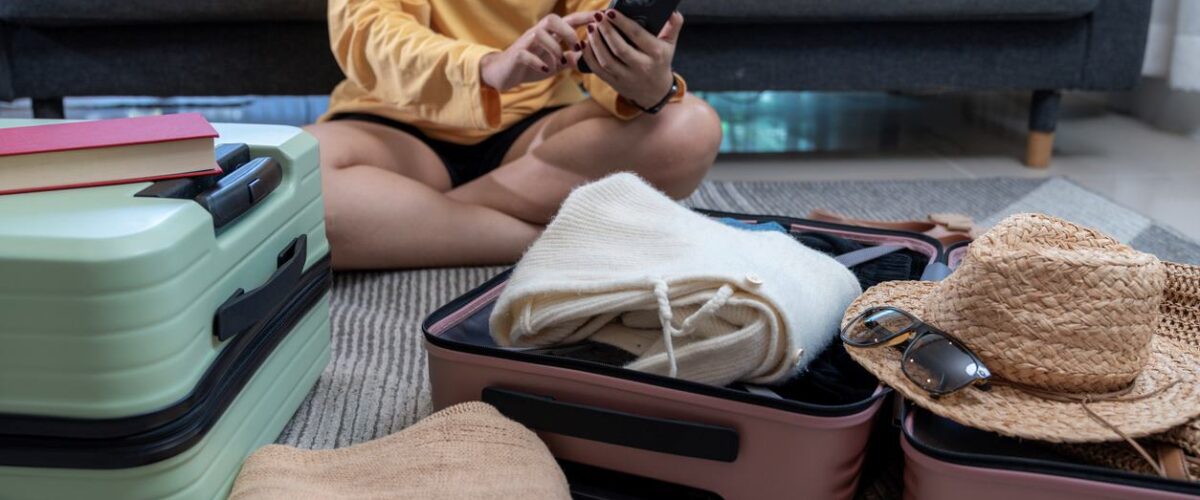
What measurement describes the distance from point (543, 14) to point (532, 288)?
1.92ft

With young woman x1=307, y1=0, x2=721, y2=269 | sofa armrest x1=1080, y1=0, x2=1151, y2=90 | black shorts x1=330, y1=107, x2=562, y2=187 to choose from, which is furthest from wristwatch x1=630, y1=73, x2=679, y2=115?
sofa armrest x1=1080, y1=0, x2=1151, y2=90

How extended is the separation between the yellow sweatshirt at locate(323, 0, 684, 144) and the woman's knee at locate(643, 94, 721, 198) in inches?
1.2

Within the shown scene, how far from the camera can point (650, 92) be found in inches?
40.6

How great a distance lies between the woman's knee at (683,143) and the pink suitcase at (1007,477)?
59cm

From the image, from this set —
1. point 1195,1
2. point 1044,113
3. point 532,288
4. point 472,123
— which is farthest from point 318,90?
point 1195,1

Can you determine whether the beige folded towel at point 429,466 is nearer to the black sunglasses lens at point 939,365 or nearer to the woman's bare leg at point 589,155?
the black sunglasses lens at point 939,365

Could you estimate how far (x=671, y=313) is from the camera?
611 millimetres

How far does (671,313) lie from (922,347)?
14 centimetres

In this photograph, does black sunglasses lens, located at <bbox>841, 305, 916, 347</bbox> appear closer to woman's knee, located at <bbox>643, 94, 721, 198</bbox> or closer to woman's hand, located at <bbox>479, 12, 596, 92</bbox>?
woman's hand, located at <bbox>479, 12, 596, 92</bbox>

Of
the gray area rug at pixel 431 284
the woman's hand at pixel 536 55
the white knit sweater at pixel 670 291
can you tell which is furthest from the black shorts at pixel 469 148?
the white knit sweater at pixel 670 291

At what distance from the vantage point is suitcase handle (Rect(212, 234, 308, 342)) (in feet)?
1.87

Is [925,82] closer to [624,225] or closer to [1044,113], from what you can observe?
[1044,113]

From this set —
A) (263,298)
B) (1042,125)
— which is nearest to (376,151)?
(263,298)

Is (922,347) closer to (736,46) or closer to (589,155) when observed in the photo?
(589,155)
